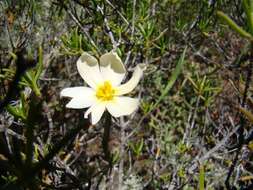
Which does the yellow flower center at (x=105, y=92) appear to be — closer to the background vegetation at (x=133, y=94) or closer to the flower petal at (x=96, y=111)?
the flower petal at (x=96, y=111)

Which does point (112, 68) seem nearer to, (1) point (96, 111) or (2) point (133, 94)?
(1) point (96, 111)

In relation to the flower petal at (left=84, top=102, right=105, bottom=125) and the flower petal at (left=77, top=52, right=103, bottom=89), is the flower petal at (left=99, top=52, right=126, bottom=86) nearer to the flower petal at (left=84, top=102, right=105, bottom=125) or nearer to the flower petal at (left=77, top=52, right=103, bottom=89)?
the flower petal at (left=77, top=52, right=103, bottom=89)

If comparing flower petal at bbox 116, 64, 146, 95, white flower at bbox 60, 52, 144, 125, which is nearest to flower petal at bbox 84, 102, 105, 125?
white flower at bbox 60, 52, 144, 125

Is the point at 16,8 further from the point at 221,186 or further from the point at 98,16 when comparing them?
the point at 221,186

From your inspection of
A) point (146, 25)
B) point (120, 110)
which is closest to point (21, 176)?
point (120, 110)

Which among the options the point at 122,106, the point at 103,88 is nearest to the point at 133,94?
the point at 103,88
